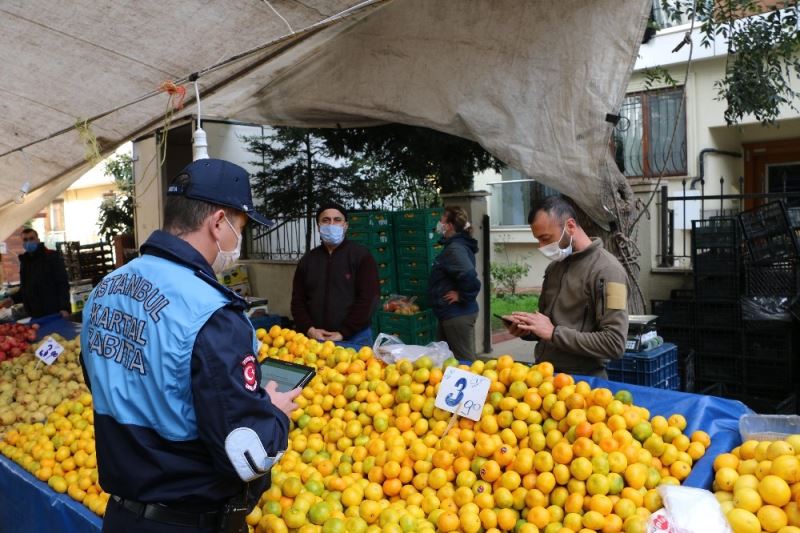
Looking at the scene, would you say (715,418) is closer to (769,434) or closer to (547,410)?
(769,434)

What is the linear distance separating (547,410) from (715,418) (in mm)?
687

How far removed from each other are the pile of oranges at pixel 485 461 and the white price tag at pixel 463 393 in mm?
64

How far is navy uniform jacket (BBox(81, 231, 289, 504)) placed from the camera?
179 cm

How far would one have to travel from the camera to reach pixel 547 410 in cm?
270

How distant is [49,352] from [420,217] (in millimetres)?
4694

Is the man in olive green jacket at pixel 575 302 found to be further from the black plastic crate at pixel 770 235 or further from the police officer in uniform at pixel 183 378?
the black plastic crate at pixel 770 235

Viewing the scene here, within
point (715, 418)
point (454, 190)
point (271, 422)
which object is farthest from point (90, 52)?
point (454, 190)

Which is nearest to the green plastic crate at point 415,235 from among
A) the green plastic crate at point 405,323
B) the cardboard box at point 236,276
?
the green plastic crate at point 405,323

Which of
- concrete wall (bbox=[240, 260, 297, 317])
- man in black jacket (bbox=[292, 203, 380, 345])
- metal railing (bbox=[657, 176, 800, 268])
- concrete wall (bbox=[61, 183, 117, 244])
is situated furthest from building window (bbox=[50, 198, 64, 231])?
man in black jacket (bbox=[292, 203, 380, 345])

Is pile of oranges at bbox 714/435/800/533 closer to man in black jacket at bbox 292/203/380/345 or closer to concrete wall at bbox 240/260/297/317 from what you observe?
man in black jacket at bbox 292/203/380/345

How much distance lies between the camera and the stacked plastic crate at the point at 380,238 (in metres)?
8.59

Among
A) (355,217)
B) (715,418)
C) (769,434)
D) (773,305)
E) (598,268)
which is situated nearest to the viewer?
(769,434)

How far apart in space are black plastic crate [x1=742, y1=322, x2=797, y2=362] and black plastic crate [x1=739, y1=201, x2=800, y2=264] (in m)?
0.70

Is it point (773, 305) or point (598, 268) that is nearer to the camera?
point (598, 268)
